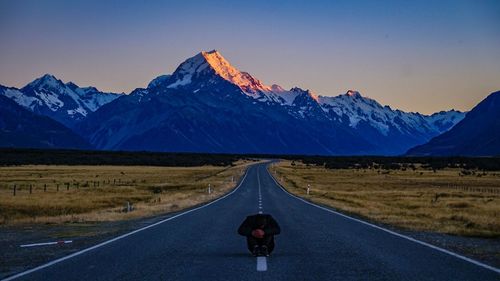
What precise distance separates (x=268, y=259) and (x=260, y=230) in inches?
26.4

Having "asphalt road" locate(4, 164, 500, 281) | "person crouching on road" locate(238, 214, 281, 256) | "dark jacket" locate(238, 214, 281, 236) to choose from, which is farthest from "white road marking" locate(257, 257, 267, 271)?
"dark jacket" locate(238, 214, 281, 236)

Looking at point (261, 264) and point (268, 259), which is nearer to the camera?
point (261, 264)

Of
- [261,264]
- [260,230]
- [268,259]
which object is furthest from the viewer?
[260,230]

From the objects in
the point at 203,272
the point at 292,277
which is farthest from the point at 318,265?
the point at 203,272

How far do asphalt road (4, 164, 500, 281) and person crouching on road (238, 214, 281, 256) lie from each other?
338 mm

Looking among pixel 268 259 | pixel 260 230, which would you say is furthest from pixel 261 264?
pixel 260 230

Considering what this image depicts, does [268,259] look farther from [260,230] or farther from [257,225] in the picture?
[257,225]

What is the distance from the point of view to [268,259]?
14.1 meters

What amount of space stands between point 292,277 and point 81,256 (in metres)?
5.65

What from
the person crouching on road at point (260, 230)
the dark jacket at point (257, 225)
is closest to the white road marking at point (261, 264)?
the person crouching on road at point (260, 230)

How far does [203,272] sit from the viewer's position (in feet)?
40.2

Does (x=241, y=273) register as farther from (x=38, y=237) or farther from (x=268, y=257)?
(x=38, y=237)

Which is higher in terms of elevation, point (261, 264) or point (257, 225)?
point (257, 225)

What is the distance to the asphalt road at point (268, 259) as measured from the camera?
11844 mm
